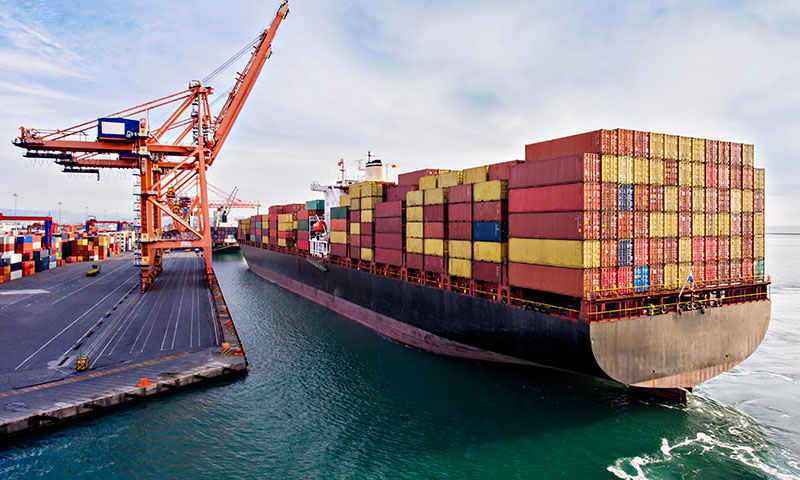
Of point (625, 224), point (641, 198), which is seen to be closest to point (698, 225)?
point (641, 198)

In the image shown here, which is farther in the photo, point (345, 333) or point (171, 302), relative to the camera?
point (171, 302)

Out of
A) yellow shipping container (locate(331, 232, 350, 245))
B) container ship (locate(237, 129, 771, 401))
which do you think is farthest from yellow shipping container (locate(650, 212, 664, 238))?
yellow shipping container (locate(331, 232, 350, 245))

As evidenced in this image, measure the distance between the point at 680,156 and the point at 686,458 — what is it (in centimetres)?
1419

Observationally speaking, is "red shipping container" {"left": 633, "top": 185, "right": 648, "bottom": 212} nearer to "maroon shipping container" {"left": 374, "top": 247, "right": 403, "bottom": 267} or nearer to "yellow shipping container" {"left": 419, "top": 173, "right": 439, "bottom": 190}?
"yellow shipping container" {"left": 419, "top": 173, "right": 439, "bottom": 190}

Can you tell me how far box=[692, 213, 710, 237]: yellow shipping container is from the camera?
21406 millimetres

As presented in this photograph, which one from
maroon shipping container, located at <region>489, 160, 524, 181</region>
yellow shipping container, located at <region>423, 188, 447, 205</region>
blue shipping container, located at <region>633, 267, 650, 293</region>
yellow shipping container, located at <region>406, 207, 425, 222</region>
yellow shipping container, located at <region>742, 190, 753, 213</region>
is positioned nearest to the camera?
blue shipping container, located at <region>633, 267, 650, 293</region>

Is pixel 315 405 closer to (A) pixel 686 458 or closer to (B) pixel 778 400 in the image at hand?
(A) pixel 686 458

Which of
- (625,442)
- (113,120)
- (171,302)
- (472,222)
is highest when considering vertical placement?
(113,120)

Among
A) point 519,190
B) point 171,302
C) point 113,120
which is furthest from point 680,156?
point 113,120

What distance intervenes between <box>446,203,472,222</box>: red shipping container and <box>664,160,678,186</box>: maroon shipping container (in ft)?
34.7

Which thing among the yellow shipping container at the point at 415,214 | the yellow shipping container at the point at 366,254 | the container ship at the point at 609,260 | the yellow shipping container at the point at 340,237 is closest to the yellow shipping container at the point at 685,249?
the container ship at the point at 609,260

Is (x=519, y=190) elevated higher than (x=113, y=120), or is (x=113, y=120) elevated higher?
(x=113, y=120)

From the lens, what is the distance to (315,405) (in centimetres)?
2103

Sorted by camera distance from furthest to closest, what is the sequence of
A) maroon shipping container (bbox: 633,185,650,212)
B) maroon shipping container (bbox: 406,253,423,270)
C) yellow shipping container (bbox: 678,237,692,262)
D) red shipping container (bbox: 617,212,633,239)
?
maroon shipping container (bbox: 406,253,423,270), yellow shipping container (bbox: 678,237,692,262), maroon shipping container (bbox: 633,185,650,212), red shipping container (bbox: 617,212,633,239)
